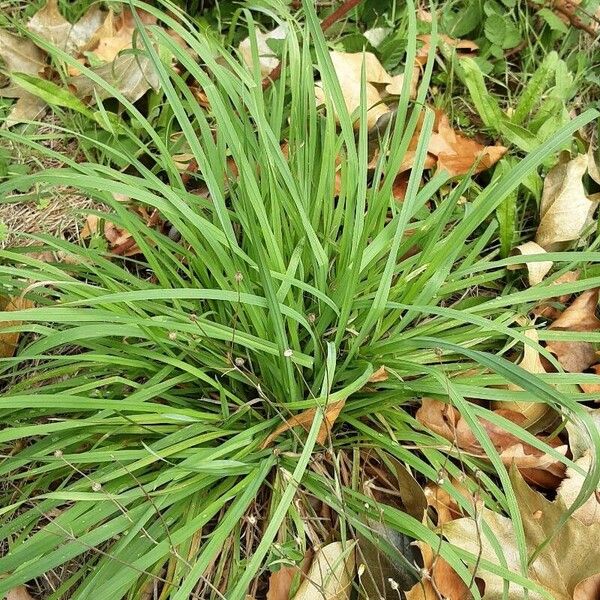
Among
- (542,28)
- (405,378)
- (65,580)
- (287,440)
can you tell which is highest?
(542,28)

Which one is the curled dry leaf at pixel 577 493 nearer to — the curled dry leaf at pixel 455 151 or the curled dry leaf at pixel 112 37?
the curled dry leaf at pixel 455 151

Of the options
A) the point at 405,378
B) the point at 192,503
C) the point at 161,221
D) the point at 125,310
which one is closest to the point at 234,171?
the point at 161,221

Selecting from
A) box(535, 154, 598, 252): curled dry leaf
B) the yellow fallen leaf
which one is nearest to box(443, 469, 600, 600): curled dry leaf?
box(535, 154, 598, 252): curled dry leaf

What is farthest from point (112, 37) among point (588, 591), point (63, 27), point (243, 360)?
point (588, 591)

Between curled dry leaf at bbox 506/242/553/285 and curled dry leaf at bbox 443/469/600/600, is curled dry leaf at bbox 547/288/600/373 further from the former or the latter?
curled dry leaf at bbox 443/469/600/600

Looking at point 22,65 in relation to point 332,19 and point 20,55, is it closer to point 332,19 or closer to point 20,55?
point 20,55

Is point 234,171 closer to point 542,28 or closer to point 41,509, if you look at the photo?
point 41,509
